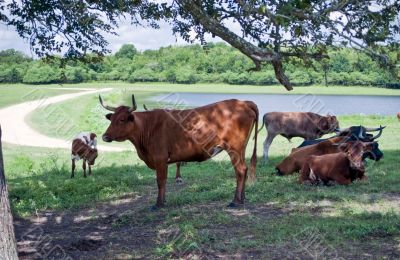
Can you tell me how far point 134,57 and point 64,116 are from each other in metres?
45.8

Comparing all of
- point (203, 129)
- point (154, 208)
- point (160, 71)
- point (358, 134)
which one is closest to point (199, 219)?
point (154, 208)

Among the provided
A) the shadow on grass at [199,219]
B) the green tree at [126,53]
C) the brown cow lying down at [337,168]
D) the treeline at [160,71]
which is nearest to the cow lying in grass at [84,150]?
the shadow on grass at [199,219]

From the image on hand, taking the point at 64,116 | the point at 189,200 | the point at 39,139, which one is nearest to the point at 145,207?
the point at 189,200

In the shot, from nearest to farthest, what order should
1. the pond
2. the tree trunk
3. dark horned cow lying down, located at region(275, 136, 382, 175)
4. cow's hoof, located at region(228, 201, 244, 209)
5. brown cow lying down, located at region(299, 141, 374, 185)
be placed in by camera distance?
1. the tree trunk
2. cow's hoof, located at region(228, 201, 244, 209)
3. brown cow lying down, located at region(299, 141, 374, 185)
4. dark horned cow lying down, located at region(275, 136, 382, 175)
5. the pond

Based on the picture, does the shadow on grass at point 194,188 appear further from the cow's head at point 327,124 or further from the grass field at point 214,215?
the cow's head at point 327,124

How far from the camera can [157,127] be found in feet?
31.2

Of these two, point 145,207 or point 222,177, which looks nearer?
point 145,207

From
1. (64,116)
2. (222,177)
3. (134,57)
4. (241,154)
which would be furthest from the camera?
(134,57)

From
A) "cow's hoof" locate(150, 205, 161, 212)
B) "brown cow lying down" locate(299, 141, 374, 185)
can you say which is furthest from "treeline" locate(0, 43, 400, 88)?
"cow's hoof" locate(150, 205, 161, 212)

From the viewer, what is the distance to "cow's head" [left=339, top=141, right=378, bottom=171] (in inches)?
409

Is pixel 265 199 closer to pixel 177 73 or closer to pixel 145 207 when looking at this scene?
pixel 145 207

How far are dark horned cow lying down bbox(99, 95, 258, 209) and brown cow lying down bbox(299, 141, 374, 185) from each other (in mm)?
1748

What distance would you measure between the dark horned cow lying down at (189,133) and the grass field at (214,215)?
743mm

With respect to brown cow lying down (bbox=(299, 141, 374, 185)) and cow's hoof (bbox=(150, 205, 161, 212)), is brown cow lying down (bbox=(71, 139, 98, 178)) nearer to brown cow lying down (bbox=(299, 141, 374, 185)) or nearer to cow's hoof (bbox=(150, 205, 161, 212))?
cow's hoof (bbox=(150, 205, 161, 212))
